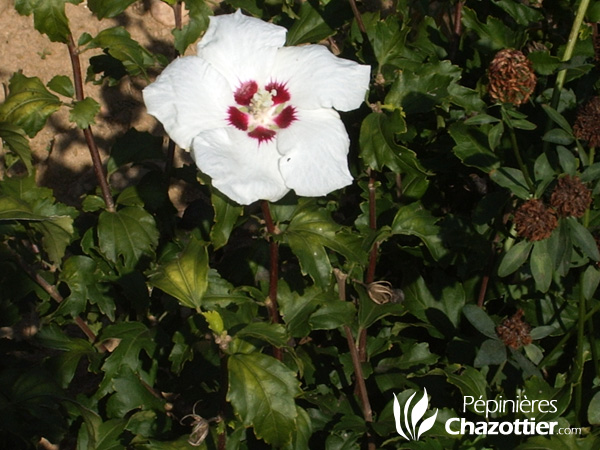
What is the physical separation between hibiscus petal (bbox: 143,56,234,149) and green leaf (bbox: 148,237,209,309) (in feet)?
1.05

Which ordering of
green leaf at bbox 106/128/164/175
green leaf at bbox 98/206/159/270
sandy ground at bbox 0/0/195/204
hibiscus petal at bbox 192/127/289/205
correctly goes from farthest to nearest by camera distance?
1. sandy ground at bbox 0/0/195/204
2. green leaf at bbox 106/128/164/175
3. green leaf at bbox 98/206/159/270
4. hibiscus petal at bbox 192/127/289/205

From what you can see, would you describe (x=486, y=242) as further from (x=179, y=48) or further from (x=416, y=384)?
(x=179, y=48)

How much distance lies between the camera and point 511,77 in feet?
7.38

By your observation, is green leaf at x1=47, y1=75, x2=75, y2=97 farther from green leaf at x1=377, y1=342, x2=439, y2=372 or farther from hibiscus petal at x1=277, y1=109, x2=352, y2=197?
green leaf at x1=377, y1=342, x2=439, y2=372

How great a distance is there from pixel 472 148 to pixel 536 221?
1.79ft

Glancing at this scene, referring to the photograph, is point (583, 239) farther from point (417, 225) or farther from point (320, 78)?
point (320, 78)

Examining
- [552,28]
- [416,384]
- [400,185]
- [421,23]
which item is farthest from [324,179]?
[552,28]

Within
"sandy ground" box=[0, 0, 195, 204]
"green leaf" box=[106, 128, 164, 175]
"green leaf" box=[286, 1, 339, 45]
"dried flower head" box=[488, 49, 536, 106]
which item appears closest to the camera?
"dried flower head" box=[488, 49, 536, 106]

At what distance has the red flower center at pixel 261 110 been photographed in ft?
7.43

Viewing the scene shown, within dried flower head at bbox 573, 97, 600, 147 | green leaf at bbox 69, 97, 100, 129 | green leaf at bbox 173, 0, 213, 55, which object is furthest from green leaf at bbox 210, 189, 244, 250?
dried flower head at bbox 573, 97, 600, 147

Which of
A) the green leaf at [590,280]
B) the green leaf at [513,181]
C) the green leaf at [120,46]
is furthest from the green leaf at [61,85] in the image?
the green leaf at [590,280]

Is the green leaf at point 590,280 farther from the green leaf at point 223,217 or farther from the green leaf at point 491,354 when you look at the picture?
the green leaf at point 223,217

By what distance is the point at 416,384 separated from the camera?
109 inches

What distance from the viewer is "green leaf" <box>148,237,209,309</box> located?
7.04 feet
